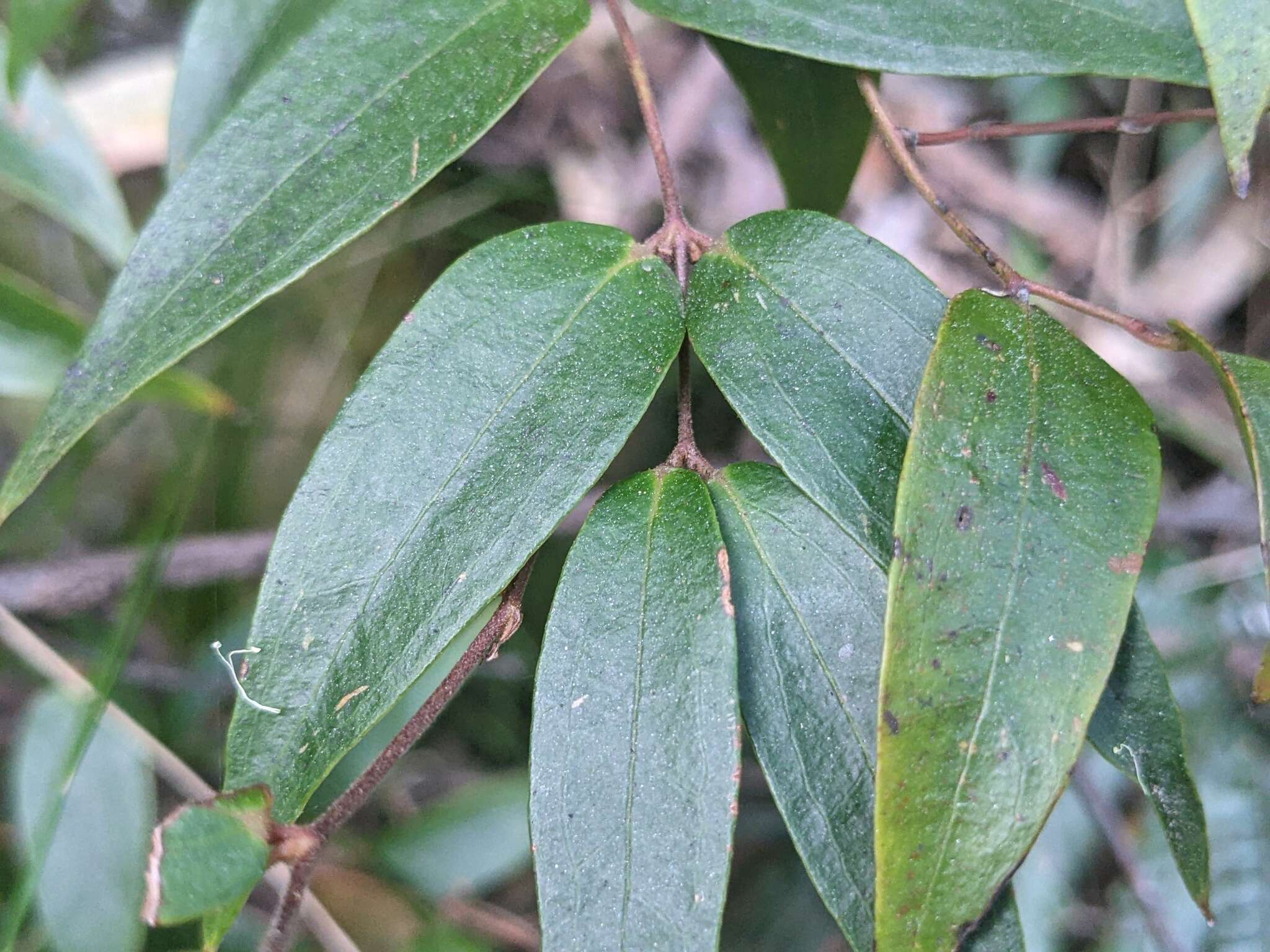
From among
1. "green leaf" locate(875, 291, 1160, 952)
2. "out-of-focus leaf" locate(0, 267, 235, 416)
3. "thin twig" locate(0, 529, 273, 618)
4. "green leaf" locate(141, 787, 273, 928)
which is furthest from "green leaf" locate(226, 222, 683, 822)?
"thin twig" locate(0, 529, 273, 618)

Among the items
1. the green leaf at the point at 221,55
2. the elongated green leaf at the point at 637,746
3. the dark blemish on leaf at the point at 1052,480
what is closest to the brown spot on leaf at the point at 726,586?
the elongated green leaf at the point at 637,746

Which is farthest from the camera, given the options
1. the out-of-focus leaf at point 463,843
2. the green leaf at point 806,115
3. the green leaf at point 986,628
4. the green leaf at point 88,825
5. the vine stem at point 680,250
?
the out-of-focus leaf at point 463,843

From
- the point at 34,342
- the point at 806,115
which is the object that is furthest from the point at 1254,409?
the point at 34,342

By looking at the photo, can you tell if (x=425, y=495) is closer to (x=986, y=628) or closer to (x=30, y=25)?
(x=986, y=628)

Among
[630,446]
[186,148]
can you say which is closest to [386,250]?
[630,446]

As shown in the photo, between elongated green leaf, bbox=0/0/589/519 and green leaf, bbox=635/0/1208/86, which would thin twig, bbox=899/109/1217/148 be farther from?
elongated green leaf, bbox=0/0/589/519

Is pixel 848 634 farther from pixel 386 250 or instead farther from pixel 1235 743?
pixel 386 250

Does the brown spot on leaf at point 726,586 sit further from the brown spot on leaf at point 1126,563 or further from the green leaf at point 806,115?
the green leaf at point 806,115
